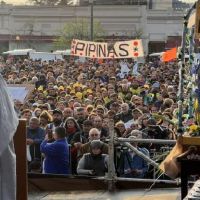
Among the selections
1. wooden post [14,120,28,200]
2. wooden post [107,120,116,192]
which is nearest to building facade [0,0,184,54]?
wooden post [107,120,116,192]

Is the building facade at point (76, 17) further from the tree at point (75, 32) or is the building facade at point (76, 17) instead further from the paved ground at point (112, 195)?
the paved ground at point (112, 195)

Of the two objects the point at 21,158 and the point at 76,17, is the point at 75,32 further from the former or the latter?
the point at 21,158

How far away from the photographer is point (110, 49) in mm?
21516

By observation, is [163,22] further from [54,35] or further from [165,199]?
[165,199]

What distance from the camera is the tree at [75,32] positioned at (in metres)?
55.7

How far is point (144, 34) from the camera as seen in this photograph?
62.3 m

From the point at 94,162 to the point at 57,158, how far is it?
0.56 meters

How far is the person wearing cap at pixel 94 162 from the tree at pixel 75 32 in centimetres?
4717

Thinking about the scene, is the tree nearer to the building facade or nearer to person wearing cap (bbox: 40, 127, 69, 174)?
the building facade

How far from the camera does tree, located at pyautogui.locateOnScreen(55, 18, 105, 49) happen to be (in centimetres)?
5566

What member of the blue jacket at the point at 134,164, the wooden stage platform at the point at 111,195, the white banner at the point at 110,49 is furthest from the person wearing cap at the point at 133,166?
the white banner at the point at 110,49

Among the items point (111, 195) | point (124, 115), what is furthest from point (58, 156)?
point (124, 115)

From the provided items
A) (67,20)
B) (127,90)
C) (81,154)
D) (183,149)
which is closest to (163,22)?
(67,20)

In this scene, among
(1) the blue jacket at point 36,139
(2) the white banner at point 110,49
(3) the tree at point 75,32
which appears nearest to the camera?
(1) the blue jacket at point 36,139
